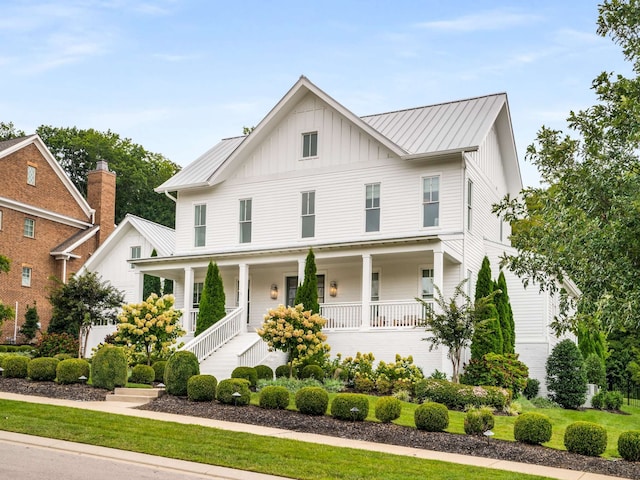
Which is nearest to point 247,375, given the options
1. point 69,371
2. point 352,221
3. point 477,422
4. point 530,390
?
point 69,371

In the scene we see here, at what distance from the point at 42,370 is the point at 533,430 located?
11.6 m

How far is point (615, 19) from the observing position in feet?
45.8

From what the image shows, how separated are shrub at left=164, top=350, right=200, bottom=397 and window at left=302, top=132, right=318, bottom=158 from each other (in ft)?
34.8

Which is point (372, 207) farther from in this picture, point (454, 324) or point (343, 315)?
point (454, 324)

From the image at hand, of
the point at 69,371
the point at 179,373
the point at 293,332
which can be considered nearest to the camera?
the point at 179,373

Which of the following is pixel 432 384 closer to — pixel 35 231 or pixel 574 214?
pixel 574 214

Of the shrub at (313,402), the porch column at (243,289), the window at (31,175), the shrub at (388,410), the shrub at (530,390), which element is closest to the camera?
the shrub at (388,410)

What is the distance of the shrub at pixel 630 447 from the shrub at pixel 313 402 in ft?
18.2

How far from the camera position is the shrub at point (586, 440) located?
41.7ft

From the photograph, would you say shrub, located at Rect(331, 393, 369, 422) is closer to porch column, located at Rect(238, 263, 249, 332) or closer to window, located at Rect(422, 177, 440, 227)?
window, located at Rect(422, 177, 440, 227)

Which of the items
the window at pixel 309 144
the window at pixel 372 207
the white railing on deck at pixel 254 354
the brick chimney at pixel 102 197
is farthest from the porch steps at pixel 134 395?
the brick chimney at pixel 102 197

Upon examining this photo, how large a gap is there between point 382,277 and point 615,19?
12.8m

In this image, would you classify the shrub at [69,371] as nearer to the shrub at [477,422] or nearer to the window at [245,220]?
the window at [245,220]

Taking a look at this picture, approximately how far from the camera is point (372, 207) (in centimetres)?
2497
